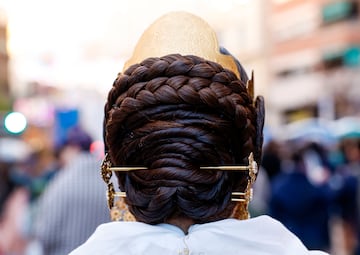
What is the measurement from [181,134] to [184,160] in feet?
0.18

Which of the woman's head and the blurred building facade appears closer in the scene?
the woman's head

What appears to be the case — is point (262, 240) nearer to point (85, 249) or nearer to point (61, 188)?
point (85, 249)

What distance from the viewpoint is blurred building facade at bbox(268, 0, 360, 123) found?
34781 millimetres

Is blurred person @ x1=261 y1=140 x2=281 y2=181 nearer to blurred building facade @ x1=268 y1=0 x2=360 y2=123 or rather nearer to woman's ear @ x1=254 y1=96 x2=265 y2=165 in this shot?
woman's ear @ x1=254 y1=96 x2=265 y2=165

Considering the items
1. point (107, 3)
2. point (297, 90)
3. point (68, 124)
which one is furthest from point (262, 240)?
point (297, 90)

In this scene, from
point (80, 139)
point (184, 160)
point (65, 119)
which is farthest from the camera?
point (65, 119)

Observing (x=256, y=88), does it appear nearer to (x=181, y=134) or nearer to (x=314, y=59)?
(x=314, y=59)

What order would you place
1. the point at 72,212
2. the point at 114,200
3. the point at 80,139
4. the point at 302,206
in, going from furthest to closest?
the point at 302,206
the point at 80,139
the point at 72,212
the point at 114,200

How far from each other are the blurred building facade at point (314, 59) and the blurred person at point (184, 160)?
31907 millimetres

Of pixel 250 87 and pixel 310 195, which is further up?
pixel 250 87

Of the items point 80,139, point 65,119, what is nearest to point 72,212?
point 80,139

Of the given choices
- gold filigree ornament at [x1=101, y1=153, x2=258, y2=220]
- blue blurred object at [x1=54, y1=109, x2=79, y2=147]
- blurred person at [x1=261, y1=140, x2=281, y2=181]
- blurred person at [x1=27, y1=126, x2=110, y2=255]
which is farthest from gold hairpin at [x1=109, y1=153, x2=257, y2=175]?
blue blurred object at [x1=54, y1=109, x2=79, y2=147]

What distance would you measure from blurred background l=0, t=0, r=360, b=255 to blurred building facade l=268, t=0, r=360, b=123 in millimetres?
52

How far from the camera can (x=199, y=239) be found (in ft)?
5.05
